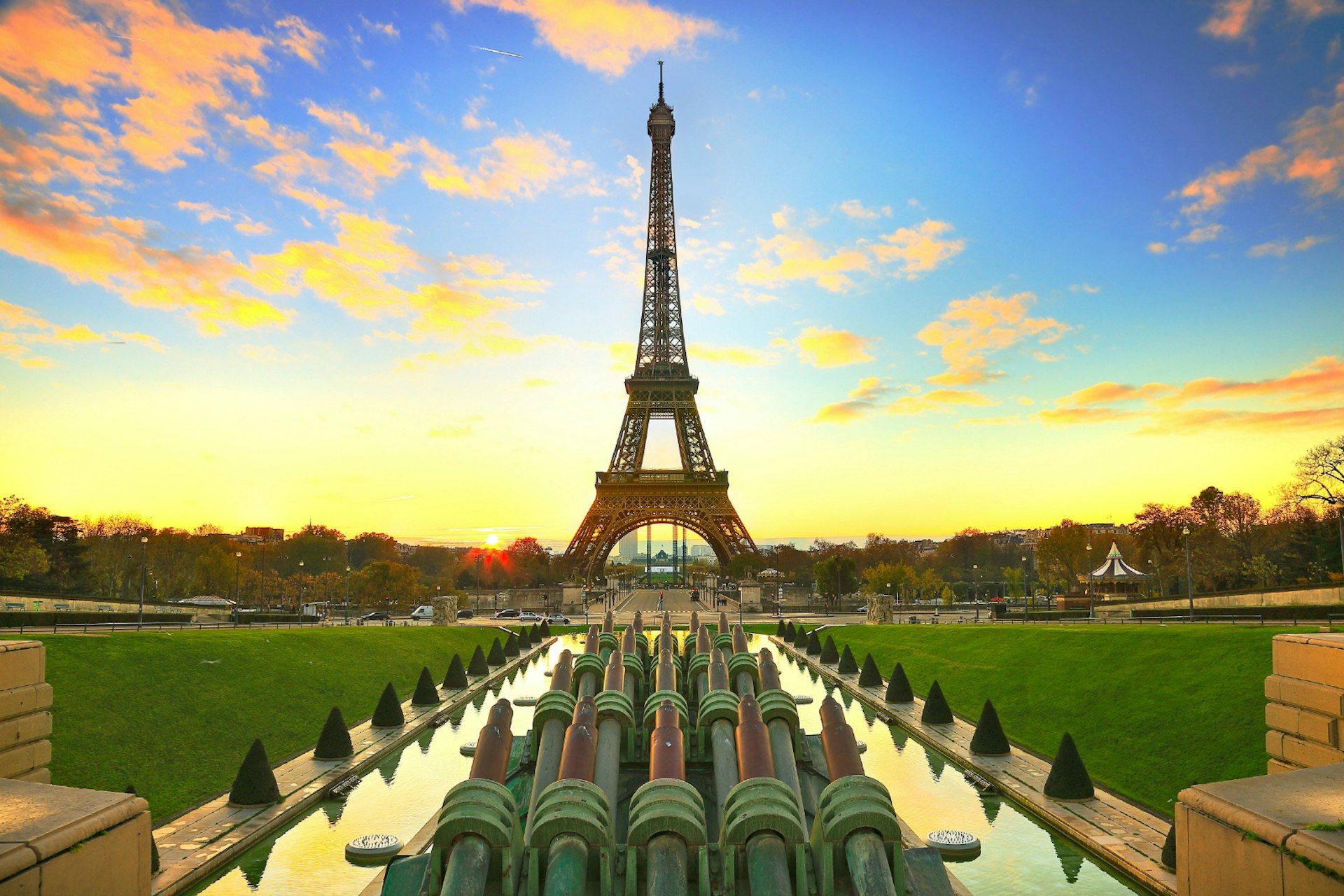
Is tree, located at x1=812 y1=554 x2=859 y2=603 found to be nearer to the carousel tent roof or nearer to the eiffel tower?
the eiffel tower

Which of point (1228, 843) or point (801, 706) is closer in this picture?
point (1228, 843)

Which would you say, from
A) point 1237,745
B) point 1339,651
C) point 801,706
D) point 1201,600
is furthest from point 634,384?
point 1339,651

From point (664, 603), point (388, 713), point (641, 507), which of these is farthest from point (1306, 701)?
point (664, 603)

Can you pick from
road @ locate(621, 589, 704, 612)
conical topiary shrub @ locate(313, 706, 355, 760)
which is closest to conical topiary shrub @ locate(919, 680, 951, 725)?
conical topiary shrub @ locate(313, 706, 355, 760)

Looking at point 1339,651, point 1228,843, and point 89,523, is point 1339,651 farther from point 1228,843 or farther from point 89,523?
point 89,523

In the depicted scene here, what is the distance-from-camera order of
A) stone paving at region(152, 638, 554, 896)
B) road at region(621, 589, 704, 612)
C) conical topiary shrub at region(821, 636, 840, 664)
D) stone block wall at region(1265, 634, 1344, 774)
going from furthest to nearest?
road at region(621, 589, 704, 612), conical topiary shrub at region(821, 636, 840, 664), stone paving at region(152, 638, 554, 896), stone block wall at region(1265, 634, 1344, 774)

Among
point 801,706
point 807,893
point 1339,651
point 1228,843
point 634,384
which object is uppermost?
point 634,384

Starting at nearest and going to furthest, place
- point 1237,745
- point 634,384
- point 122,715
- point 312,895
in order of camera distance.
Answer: point 312,895, point 1237,745, point 122,715, point 634,384
